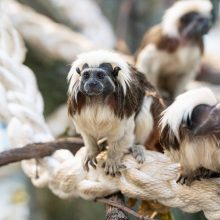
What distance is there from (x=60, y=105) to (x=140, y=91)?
2.81 m

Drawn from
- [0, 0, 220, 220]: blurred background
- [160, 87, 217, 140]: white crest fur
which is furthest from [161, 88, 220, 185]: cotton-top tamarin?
[0, 0, 220, 220]: blurred background

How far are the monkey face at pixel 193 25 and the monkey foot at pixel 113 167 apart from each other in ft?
8.03

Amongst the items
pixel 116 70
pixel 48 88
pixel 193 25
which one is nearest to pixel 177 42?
pixel 193 25

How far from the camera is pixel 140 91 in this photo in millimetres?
3074

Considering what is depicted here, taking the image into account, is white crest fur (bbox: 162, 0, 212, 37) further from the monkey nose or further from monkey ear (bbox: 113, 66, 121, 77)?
the monkey nose

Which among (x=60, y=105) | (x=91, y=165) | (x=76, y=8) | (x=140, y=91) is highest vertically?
(x=140, y=91)

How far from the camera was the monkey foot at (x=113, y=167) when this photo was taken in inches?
111

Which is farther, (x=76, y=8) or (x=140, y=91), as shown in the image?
(x=76, y=8)

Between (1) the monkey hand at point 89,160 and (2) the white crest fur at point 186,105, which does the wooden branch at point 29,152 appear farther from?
(2) the white crest fur at point 186,105

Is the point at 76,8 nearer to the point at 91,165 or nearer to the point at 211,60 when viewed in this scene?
the point at 211,60

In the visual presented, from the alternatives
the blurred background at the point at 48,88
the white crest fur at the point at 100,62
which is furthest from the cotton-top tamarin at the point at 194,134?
the blurred background at the point at 48,88

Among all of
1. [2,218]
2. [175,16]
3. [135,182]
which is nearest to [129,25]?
[175,16]

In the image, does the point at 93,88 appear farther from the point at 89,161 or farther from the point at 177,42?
the point at 177,42

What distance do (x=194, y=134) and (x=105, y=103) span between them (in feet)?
1.36
